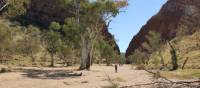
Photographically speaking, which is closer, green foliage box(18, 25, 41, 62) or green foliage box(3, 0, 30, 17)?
green foliage box(3, 0, 30, 17)

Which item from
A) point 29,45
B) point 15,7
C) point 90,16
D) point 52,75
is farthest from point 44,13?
point 15,7

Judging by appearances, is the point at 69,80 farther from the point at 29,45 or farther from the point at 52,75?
the point at 29,45

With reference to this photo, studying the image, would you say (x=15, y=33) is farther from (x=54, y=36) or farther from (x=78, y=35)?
(x=78, y=35)

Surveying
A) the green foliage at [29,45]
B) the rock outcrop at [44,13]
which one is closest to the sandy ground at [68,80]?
the green foliage at [29,45]

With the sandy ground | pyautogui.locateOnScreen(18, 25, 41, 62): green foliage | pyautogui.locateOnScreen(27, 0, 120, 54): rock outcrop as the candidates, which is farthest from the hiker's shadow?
pyautogui.locateOnScreen(27, 0, 120, 54): rock outcrop

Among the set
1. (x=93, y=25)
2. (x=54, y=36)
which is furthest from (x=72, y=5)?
(x=54, y=36)

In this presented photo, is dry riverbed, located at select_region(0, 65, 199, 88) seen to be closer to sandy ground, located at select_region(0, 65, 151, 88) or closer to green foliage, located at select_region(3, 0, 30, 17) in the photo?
sandy ground, located at select_region(0, 65, 151, 88)

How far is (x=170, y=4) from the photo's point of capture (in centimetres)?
19450

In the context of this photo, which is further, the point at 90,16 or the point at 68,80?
the point at 90,16

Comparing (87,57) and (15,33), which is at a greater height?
(15,33)

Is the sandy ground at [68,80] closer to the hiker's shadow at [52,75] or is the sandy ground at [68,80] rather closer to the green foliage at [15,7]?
the hiker's shadow at [52,75]

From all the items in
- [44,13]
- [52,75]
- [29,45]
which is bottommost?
[52,75]

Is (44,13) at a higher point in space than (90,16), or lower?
higher

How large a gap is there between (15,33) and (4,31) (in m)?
25.2
